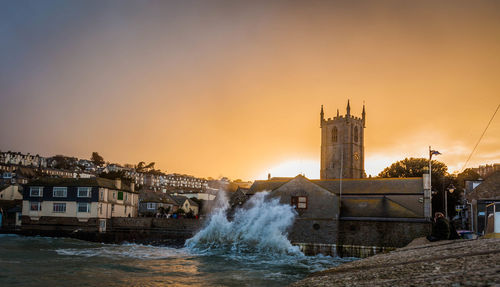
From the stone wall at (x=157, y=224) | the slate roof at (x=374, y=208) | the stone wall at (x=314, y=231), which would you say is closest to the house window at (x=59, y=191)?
the stone wall at (x=157, y=224)

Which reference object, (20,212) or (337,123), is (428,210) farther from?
(20,212)

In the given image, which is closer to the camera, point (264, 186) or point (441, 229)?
point (441, 229)

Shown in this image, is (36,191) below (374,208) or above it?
above

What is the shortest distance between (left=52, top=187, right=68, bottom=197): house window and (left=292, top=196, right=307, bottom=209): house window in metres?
38.0

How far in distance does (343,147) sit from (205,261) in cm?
6003

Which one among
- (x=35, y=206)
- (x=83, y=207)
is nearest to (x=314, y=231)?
(x=83, y=207)

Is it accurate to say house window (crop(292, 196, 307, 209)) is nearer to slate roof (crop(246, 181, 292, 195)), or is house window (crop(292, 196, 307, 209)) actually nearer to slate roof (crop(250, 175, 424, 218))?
slate roof (crop(250, 175, 424, 218))

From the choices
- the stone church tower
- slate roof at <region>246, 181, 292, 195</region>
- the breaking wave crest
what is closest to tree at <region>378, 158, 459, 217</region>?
the stone church tower

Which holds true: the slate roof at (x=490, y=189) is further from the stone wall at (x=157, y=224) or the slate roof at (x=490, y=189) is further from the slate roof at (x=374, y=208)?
the stone wall at (x=157, y=224)

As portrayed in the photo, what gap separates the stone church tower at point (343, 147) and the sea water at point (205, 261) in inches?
1809

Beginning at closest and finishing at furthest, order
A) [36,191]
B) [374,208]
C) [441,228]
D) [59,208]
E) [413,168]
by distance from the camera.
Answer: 1. [441,228]
2. [374,208]
3. [59,208]
4. [36,191]
5. [413,168]

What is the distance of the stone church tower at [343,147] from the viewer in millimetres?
85363

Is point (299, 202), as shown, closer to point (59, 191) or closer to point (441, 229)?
point (441, 229)

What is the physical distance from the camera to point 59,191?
60344 mm
